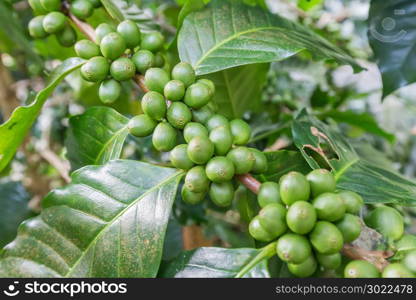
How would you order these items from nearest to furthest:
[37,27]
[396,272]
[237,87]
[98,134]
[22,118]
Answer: [396,272] < [22,118] < [98,134] < [37,27] < [237,87]

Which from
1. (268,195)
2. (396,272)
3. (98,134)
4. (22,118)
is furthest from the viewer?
(98,134)

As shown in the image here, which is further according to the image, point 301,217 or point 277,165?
point 277,165

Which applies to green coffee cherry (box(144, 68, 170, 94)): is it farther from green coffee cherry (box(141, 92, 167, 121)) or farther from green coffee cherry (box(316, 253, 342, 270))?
green coffee cherry (box(316, 253, 342, 270))

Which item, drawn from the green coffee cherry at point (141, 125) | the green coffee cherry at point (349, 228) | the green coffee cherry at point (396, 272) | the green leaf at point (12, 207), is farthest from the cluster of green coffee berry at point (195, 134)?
the green leaf at point (12, 207)

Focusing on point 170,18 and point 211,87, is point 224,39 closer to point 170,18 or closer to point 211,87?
point 211,87

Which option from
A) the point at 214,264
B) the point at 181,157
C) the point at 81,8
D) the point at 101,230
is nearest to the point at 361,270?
the point at 214,264

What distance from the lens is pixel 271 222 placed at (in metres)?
0.75

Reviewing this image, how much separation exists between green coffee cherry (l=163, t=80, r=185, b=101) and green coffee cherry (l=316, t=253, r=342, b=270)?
46cm

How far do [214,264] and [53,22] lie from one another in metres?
0.85

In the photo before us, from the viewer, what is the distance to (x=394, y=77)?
122cm

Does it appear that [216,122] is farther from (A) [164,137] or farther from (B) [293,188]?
(B) [293,188]

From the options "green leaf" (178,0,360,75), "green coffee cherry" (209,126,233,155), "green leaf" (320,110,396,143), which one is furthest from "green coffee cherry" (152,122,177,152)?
"green leaf" (320,110,396,143)

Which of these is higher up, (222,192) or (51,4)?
(51,4)

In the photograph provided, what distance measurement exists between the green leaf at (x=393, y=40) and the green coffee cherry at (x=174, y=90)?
2.12 ft
